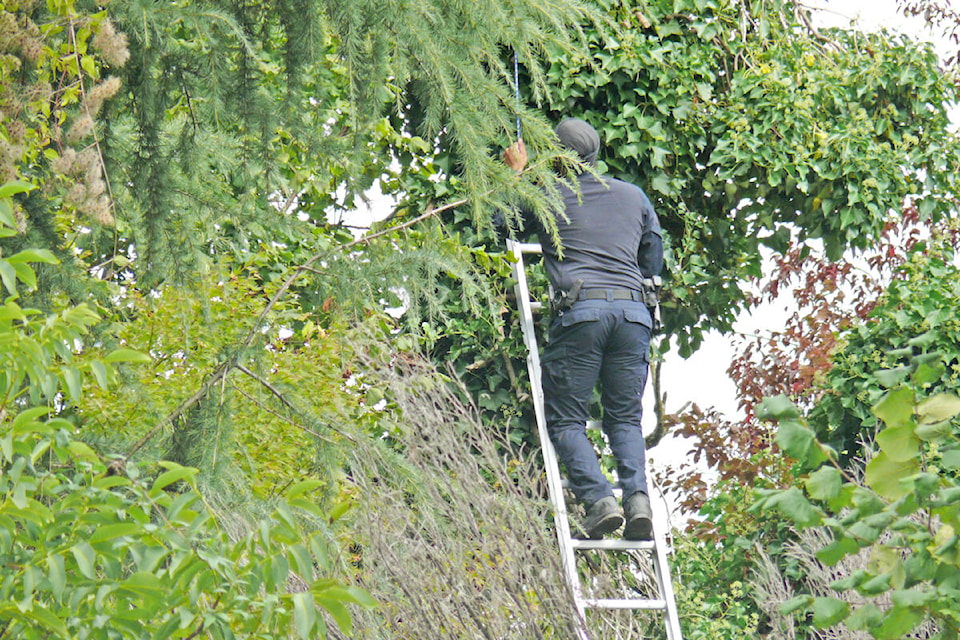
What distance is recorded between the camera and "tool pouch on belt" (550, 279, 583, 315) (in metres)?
5.85

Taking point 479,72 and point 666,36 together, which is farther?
point 666,36

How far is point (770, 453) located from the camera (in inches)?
368

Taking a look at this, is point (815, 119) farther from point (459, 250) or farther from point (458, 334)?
point (459, 250)

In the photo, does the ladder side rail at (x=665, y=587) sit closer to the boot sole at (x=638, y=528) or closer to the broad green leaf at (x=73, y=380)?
the boot sole at (x=638, y=528)

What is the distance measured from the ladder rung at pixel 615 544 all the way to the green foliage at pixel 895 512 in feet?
10.4

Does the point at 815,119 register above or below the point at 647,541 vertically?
above

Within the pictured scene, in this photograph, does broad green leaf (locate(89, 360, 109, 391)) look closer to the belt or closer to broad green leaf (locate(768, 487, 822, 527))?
broad green leaf (locate(768, 487, 822, 527))

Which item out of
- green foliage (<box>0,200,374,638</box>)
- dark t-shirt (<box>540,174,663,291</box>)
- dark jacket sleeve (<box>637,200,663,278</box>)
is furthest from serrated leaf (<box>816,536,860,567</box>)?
dark jacket sleeve (<box>637,200,663,278</box>)

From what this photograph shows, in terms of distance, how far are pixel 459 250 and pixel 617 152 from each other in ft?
6.85

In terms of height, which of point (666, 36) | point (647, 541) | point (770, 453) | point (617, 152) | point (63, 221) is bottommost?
point (770, 453)

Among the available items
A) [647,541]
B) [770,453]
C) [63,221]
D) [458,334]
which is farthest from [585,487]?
[770,453]

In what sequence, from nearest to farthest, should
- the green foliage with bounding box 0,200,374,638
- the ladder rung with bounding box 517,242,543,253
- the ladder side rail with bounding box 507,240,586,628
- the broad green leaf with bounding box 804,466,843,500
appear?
the broad green leaf with bounding box 804,466,843,500
the green foliage with bounding box 0,200,374,638
the ladder side rail with bounding box 507,240,586,628
the ladder rung with bounding box 517,242,543,253

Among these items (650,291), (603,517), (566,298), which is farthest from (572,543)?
(650,291)

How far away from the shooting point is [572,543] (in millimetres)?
5520
